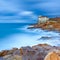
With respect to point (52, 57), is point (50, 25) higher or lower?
higher

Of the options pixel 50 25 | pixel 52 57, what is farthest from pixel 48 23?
Result: pixel 52 57

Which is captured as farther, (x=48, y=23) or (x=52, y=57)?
(x=48, y=23)

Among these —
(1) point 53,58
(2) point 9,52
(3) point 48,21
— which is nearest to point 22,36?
(3) point 48,21

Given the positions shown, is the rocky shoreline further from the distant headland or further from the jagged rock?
the jagged rock

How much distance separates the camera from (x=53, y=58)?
3.24 ft

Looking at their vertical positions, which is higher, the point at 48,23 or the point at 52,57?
the point at 48,23

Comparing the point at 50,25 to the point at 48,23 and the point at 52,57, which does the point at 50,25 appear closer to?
the point at 48,23

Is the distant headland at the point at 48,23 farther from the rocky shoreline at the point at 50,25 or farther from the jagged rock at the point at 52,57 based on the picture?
the jagged rock at the point at 52,57

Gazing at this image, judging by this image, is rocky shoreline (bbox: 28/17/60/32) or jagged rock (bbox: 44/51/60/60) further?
rocky shoreline (bbox: 28/17/60/32)

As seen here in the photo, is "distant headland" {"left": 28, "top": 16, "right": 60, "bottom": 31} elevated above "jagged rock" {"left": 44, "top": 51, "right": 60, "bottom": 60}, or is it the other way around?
"distant headland" {"left": 28, "top": 16, "right": 60, "bottom": 31}

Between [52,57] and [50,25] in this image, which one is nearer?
[52,57]

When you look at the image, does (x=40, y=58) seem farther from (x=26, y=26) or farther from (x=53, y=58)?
(x=26, y=26)

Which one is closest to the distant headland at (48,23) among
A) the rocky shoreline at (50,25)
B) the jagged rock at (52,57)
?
the rocky shoreline at (50,25)

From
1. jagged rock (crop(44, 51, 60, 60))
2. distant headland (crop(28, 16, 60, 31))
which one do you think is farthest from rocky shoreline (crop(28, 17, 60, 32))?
jagged rock (crop(44, 51, 60, 60))
